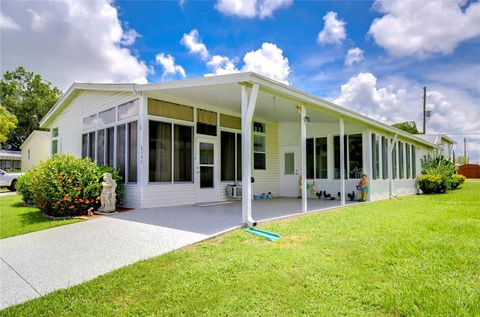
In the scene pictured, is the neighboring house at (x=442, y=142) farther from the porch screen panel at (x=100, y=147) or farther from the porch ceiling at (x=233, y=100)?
the porch screen panel at (x=100, y=147)

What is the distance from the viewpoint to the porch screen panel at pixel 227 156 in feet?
33.1

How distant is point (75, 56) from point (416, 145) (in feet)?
56.3

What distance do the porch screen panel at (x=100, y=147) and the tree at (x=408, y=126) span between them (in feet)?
113

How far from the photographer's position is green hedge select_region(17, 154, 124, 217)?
7395 mm

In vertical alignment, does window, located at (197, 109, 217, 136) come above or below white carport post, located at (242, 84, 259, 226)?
above

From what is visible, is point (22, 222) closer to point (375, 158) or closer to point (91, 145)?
point (91, 145)

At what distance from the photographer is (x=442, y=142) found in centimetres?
2630

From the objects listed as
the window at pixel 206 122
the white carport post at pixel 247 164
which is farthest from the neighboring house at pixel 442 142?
the white carport post at pixel 247 164

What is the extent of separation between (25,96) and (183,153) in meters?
→ 31.9

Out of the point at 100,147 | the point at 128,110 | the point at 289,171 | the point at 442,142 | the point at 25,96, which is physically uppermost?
the point at 25,96

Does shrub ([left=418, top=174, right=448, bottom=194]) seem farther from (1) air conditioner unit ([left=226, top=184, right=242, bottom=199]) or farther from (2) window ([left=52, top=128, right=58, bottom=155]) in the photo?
(2) window ([left=52, top=128, right=58, bottom=155])

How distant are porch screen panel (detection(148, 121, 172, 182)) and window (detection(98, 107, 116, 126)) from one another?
2200 mm

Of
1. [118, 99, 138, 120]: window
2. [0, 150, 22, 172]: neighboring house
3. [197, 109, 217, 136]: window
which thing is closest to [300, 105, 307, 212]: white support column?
[197, 109, 217, 136]: window

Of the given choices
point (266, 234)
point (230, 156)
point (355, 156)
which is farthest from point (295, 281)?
point (355, 156)
